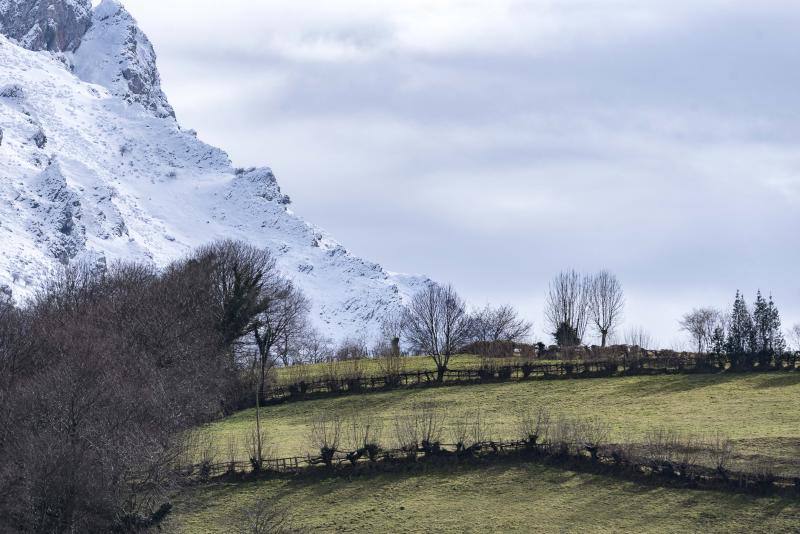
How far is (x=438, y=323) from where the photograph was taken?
104562 millimetres

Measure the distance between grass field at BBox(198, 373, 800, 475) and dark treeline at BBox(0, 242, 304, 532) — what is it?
5.24 metres

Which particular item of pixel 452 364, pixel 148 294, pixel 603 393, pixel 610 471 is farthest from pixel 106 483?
pixel 148 294

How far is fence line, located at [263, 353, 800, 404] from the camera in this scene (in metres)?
81.4

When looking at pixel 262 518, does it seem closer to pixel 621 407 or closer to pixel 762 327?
pixel 621 407

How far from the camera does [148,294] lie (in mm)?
108875

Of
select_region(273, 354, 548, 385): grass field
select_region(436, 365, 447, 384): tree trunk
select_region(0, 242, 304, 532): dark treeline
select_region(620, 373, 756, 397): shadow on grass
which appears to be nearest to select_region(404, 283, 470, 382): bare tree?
select_region(273, 354, 548, 385): grass field

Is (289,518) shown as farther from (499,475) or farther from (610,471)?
(610,471)

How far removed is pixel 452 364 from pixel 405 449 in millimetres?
32909

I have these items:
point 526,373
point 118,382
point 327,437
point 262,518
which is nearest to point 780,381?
point 526,373

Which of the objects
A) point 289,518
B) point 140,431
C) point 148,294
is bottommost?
point 289,518

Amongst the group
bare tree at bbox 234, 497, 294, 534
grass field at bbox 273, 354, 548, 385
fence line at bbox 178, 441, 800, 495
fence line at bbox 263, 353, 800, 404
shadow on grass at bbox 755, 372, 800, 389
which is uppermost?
grass field at bbox 273, 354, 548, 385

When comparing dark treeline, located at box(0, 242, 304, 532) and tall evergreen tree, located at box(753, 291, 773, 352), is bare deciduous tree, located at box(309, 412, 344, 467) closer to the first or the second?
dark treeline, located at box(0, 242, 304, 532)

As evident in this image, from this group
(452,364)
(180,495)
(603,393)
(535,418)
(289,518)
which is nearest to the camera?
(289,518)

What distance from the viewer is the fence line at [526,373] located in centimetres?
8138
